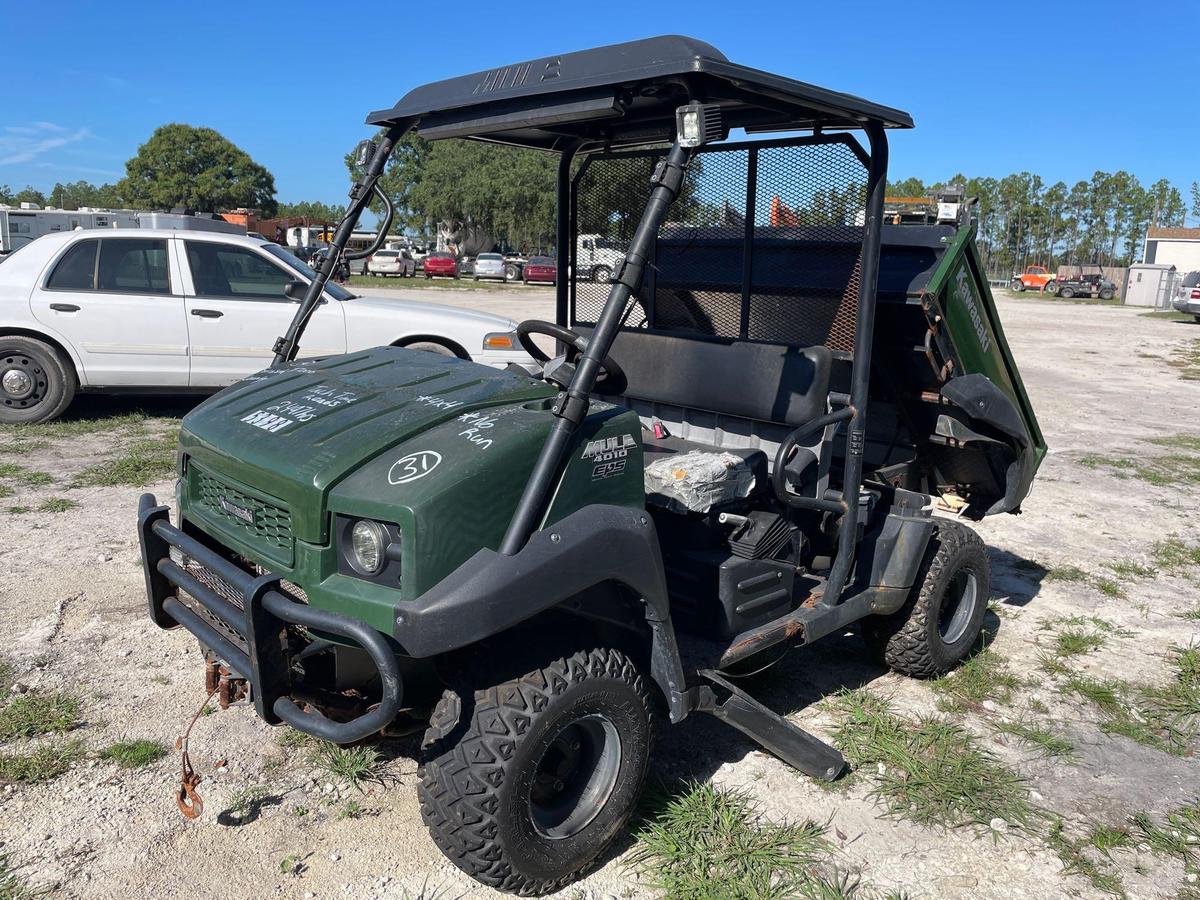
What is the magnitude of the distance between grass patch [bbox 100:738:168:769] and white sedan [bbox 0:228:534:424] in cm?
547

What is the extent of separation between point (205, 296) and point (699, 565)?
677 cm

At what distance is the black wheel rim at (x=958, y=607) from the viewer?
4520 millimetres

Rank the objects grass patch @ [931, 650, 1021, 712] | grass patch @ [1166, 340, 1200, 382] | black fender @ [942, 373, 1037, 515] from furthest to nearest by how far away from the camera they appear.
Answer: grass patch @ [1166, 340, 1200, 382]
grass patch @ [931, 650, 1021, 712]
black fender @ [942, 373, 1037, 515]

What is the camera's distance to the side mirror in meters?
3.86

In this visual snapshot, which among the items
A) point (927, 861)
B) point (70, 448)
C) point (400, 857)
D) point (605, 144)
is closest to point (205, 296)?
point (70, 448)

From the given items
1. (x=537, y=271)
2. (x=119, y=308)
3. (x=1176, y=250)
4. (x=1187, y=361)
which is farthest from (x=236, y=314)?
(x=1176, y=250)

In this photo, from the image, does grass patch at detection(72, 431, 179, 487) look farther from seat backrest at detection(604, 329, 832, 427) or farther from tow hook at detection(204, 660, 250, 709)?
seat backrest at detection(604, 329, 832, 427)

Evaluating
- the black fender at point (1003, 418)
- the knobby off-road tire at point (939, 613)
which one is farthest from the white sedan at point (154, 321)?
the knobby off-road tire at point (939, 613)

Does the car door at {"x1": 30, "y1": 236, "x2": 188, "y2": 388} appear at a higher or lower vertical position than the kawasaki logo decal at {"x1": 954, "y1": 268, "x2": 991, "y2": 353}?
lower

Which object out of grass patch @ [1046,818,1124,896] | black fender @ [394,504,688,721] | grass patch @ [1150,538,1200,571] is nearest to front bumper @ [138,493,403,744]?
black fender @ [394,504,688,721]

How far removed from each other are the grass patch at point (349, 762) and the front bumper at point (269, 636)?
0.71 metres

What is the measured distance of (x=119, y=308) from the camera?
859 centimetres

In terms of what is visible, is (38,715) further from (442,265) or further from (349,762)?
(442,265)

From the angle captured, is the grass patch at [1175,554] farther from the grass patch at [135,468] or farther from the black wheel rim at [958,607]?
the grass patch at [135,468]
